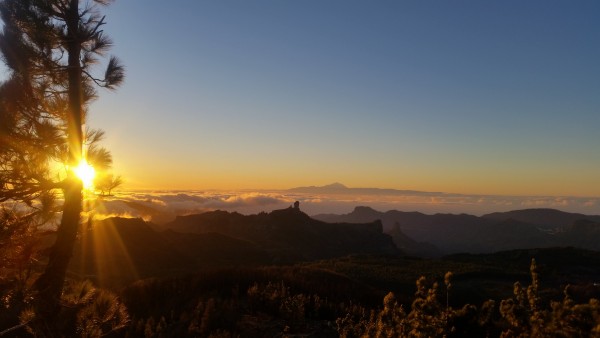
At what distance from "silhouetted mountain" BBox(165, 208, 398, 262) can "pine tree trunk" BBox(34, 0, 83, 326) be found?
396 ft

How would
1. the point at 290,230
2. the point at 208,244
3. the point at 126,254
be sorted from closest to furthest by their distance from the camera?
the point at 126,254 < the point at 208,244 < the point at 290,230

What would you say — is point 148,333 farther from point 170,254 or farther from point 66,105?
point 170,254

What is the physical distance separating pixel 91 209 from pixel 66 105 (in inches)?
111

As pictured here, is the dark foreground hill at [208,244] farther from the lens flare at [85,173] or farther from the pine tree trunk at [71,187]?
the lens flare at [85,173]

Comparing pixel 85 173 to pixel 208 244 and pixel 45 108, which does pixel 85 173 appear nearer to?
pixel 45 108

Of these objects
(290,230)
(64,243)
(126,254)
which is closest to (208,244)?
(126,254)

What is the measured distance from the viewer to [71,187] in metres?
10.5

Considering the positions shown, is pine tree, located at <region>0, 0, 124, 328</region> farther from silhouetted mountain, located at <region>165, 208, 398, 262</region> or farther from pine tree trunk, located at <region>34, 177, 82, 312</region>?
silhouetted mountain, located at <region>165, 208, 398, 262</region>

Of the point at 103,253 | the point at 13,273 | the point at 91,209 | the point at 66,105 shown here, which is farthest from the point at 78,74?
the point at 103,253

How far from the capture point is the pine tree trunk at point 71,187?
1017cm

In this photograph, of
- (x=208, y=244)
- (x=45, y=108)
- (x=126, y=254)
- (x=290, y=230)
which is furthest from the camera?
(x=290, y=230)

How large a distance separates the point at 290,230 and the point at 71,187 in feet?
441

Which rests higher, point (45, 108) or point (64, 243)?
point (45, 108)

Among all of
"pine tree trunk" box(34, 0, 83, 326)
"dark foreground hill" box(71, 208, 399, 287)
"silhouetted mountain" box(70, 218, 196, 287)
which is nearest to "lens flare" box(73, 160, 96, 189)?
"pine tree trunk" box(34, 0, 83, 326)
